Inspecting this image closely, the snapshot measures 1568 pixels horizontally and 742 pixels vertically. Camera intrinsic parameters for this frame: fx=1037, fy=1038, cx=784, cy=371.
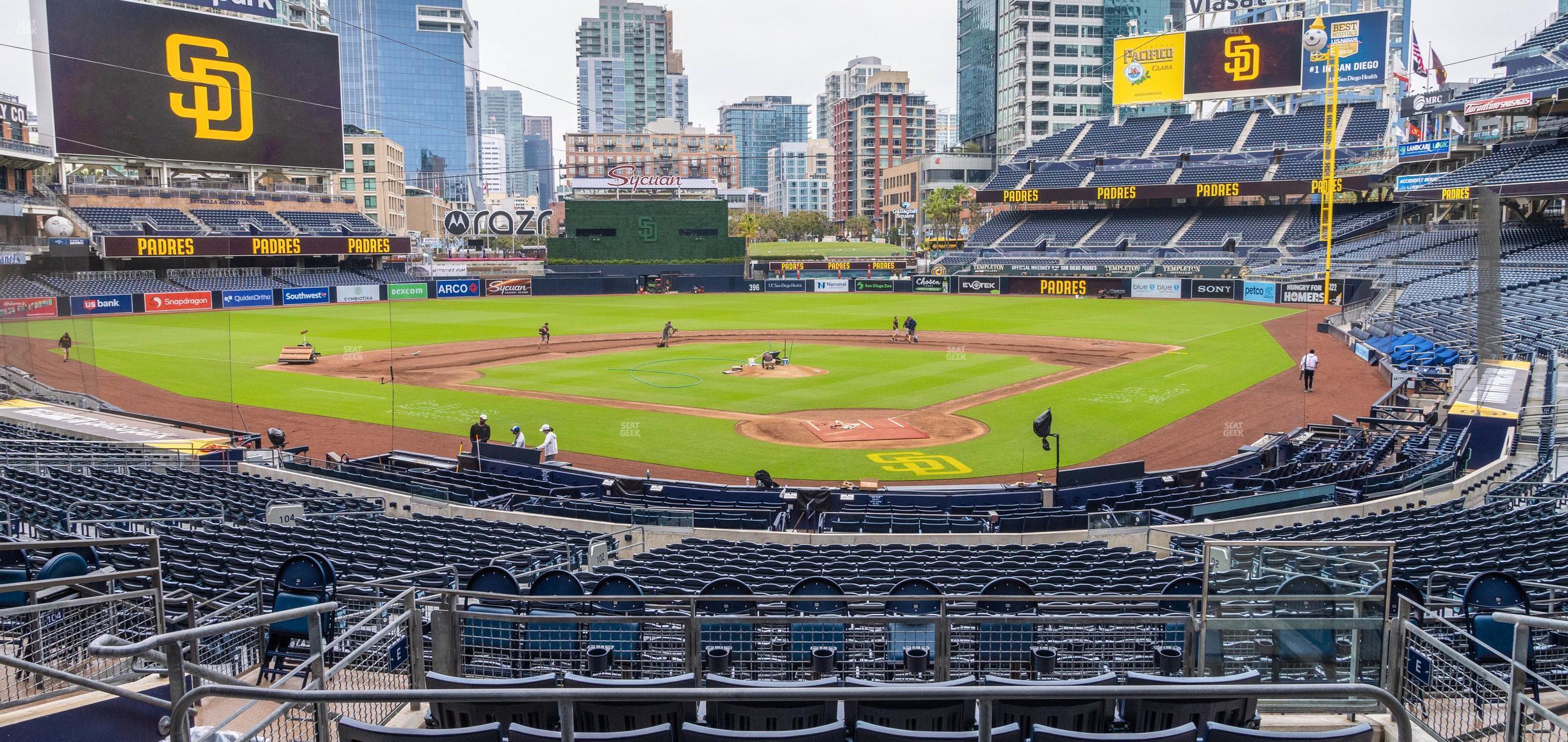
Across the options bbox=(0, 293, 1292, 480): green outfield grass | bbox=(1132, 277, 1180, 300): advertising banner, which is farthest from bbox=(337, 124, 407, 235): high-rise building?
bbox=(1132, 277, 1180, 300): advertising banner

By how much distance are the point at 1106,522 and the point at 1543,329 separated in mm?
32850

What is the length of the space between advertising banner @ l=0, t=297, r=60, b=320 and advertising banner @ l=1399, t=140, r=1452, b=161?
77.6 meters

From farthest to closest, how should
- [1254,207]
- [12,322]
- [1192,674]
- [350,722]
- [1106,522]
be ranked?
[1254,207]
[12,322]
[1106,522]
[1192,674]
[350,722]

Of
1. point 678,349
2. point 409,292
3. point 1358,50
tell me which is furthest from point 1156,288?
point 409,292

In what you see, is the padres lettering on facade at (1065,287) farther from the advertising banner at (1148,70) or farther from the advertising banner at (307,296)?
the advertising banner at (307,296)

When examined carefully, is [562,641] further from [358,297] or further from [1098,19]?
[1098,19]

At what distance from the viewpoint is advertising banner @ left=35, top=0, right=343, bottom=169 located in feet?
213

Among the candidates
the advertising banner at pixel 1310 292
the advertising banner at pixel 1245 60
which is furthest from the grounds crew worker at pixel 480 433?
the advertising banner at pixel 1245 60

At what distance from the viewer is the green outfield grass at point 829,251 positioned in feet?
374

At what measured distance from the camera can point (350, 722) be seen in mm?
5121

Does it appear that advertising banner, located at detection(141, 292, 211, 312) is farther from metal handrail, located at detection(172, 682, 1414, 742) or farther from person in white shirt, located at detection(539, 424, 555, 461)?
metal handrail, located at detection(172, 682, 1414, 742)

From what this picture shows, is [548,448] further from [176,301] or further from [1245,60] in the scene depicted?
[1245,60]

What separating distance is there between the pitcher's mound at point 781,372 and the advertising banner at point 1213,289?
44716 millimetres

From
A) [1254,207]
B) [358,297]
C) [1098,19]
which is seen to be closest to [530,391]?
[358,297]
